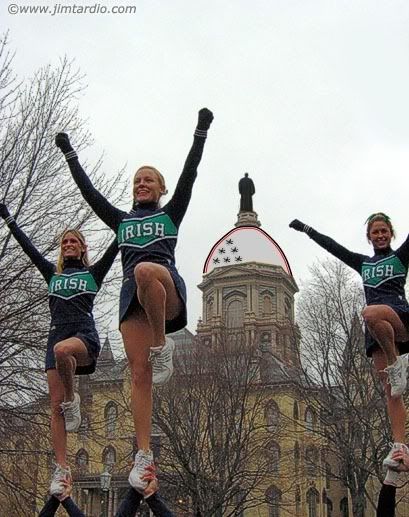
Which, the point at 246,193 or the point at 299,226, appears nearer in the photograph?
the point at 299,226

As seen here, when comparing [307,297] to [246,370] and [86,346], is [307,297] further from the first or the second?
[86,346]

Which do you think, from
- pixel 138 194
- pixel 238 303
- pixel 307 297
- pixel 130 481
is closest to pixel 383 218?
pixel 138 194

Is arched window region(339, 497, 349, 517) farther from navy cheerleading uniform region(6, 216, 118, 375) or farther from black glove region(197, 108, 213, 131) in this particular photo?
black glove region(197, 108, 213, 131)

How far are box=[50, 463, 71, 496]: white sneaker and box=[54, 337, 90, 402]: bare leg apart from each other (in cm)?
52

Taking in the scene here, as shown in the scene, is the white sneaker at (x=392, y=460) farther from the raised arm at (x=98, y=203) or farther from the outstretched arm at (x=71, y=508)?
the raised arm at (x=98, y=203)

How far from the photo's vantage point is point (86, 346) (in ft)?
18.1

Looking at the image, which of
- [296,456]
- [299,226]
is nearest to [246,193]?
[296,456]

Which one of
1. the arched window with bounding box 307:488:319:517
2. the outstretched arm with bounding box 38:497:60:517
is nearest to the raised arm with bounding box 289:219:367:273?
the outstretched arm with bounding box 38:497:60:517

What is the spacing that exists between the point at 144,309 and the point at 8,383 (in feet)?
38.1

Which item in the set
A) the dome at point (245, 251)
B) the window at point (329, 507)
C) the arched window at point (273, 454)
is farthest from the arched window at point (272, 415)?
the dome at point (245, 251)

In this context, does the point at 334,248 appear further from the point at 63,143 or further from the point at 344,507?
the point at 344,507

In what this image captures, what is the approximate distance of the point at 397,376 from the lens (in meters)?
5.25

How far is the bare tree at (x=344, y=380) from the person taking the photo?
2425cm

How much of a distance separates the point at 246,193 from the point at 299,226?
265ft
